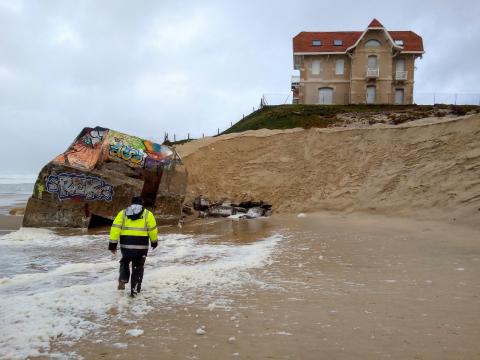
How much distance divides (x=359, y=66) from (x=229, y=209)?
2788cm

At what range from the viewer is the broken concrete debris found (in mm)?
19727

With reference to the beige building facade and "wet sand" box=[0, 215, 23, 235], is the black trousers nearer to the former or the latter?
"wet sand" box=[0, 215, 23, 235]

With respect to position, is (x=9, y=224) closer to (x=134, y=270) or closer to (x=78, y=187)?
(x=78, y=187)

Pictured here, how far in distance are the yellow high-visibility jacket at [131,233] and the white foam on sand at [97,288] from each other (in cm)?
71

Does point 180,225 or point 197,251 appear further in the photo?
point 180,225

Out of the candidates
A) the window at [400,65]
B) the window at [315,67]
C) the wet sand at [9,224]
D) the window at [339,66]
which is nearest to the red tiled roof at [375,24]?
the window at [400,65]

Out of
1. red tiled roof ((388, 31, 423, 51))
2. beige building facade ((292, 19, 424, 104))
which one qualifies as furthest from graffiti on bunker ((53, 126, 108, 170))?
red tiled roof ((388, 31, 423, 51))

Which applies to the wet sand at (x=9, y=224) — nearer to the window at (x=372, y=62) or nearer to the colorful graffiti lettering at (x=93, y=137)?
the colorful graffiti lettering at (x=93, y=137)

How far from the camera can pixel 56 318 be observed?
18.0 feet

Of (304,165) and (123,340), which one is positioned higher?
(304,165)

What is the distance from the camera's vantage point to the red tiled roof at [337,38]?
43.4m

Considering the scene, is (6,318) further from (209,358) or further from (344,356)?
(344,356)

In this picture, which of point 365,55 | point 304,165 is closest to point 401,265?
point 304,165

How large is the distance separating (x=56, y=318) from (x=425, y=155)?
16.7m
